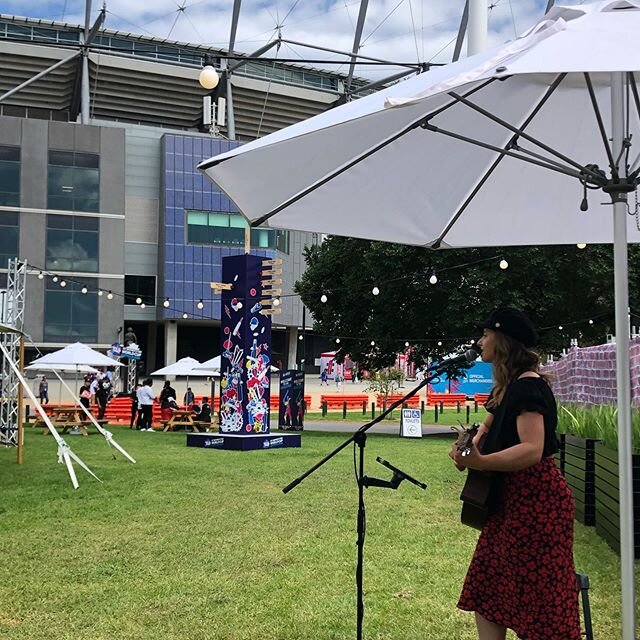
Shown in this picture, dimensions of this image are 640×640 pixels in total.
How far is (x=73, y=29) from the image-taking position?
62938 mm

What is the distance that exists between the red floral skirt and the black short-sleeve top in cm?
12

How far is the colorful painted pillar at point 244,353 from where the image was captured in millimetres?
19062

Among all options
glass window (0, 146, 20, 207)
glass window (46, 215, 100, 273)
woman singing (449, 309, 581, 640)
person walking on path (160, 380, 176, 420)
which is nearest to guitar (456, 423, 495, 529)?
woman singing (449, 309, 581, 640)

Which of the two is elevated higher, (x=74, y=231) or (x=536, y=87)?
(x=74, y=231)

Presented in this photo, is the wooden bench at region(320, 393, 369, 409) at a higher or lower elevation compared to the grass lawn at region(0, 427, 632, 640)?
higher

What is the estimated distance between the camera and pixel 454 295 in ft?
81.9

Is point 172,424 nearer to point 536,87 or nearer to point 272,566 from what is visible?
point 272,566

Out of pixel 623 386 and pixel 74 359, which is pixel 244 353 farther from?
pixel 623 386

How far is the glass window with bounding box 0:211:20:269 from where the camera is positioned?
56.9 m

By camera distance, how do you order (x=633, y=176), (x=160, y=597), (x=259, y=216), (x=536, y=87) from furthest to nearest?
(x=160, y=597) → (x=259, y=216) → (x=536, y=87) → (x=633, y=176)

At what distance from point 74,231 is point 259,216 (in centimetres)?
5605

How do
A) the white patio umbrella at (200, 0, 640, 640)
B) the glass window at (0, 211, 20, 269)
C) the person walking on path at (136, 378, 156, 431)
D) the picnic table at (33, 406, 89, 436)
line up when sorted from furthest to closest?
the glass window at (0, 211, 20, 269)
the person walking on path at (136, 378, 156, 431)
the picnic table at (33, 406, 89, 436)
the white patio umbrella at (200, 0, 640, 640)

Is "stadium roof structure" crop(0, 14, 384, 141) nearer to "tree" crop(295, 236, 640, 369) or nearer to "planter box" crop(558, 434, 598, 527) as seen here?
"tree" crop(295, 236, 640, 369)

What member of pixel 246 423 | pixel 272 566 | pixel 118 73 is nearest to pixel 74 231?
pixel 118 73
